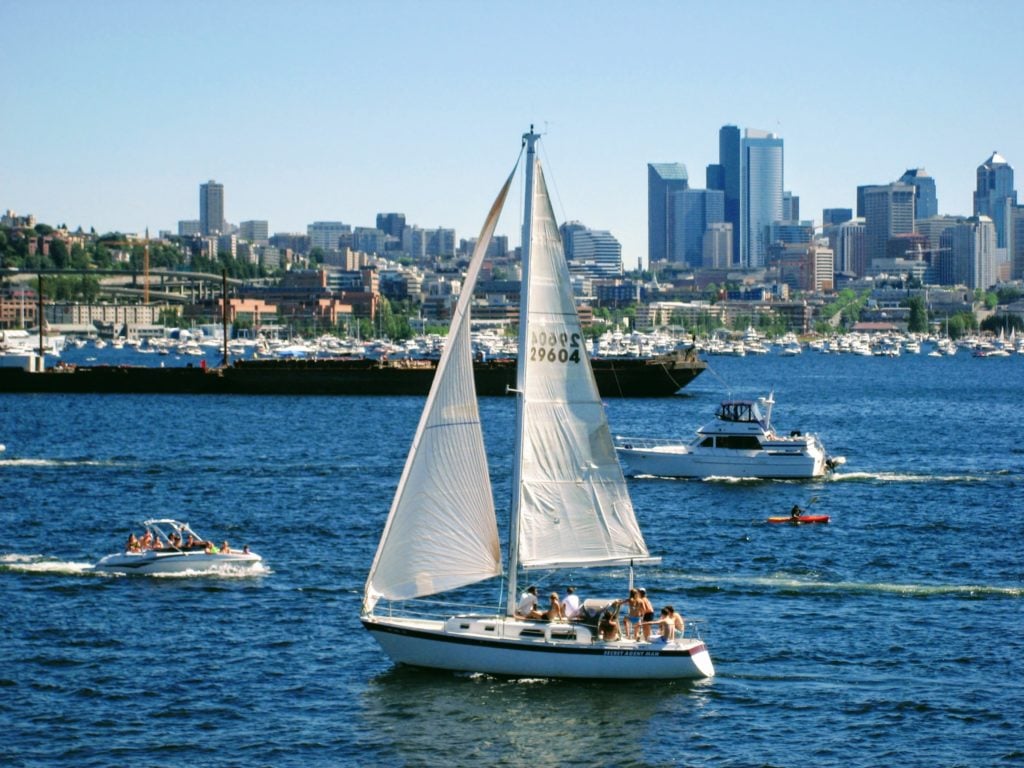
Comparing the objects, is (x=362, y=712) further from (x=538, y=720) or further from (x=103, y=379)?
(x=103, y=379)

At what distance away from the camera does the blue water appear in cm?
3161

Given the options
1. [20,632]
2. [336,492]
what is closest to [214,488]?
[336,492]

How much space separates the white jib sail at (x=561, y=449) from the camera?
33.5 meters

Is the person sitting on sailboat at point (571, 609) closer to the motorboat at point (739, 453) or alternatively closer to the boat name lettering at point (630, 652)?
the boat name lettering at point (630, 652)

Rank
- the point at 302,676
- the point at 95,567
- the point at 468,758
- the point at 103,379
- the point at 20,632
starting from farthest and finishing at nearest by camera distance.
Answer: the point at 103,379 < the point at 95,567 < the point at 20,632 < the point at 302,676 < the point at 468,758

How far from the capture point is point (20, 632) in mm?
40188

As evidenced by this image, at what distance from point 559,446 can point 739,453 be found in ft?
126

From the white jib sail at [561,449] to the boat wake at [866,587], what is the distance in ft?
40.6

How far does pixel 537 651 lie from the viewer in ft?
110

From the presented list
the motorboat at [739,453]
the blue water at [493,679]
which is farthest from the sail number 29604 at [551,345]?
the motorboat at [739,453]

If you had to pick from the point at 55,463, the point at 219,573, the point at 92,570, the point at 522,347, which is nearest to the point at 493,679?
the point at 522,347

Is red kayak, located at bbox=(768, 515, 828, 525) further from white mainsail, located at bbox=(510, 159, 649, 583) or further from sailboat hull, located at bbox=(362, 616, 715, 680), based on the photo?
white mainsail, located at bbox=(510, 159, 649, 583)

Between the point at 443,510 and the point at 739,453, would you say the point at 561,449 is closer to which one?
the point at 443,510

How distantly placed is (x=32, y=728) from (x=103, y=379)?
10760 centimetres
